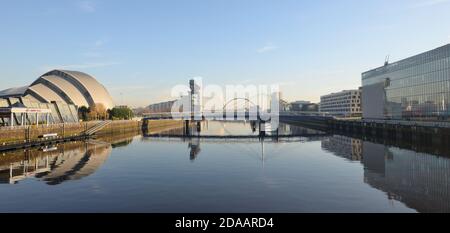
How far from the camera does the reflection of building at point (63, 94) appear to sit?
3553 inches

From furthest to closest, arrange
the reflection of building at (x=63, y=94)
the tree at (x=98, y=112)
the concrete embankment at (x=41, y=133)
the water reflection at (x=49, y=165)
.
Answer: the tree at (x=98, y=112)
the reflection of building at (x=63, y=94)
the concrete embankment at (x=41, y=133)
the water reflection at (x=49, y=165)

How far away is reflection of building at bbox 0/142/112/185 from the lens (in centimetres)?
3256

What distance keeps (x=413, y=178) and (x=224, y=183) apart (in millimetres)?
16849

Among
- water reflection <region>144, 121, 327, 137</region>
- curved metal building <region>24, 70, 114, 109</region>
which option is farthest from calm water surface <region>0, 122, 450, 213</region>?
curved metal building <region>24, 70, 114, 109</region>

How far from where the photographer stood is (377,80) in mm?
104625

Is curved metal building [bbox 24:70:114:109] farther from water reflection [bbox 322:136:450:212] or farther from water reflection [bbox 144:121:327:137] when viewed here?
water reflection [bbox 322:136:450:212]

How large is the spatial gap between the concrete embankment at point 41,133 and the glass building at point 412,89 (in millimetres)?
71989

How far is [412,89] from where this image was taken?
81.9 meters

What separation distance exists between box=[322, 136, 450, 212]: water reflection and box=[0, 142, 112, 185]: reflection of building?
2660 cm

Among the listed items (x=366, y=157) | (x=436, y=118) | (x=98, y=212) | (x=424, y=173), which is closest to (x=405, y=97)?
(x=436, y=118)

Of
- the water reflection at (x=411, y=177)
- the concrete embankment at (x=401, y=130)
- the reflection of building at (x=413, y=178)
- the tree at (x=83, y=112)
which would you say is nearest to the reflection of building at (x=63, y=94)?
the tree at (x=83, y=112)

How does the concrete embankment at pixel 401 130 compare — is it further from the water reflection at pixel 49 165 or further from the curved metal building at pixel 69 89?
the curved metal building at pixel 69 89

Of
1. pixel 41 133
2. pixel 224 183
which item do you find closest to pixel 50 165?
pixel 224 183
